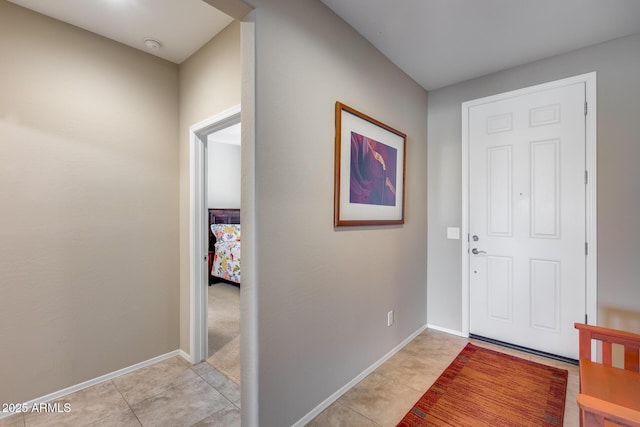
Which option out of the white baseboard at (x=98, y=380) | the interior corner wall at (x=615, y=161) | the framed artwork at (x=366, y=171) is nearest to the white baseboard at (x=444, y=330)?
the interior corner wall at (x=615, y=161)

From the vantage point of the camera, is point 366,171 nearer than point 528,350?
Yes

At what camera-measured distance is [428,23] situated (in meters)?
2.05

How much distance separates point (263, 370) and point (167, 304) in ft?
4.87

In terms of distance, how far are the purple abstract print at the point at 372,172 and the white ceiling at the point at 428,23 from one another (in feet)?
2.61

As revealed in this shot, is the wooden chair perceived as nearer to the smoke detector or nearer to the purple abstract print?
the purple abstract print

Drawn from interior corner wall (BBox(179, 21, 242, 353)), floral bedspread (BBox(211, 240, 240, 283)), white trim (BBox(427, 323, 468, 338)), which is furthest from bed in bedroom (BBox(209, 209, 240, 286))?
white trim (BBox(427, 323, 468, 338))

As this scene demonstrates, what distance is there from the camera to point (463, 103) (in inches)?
115

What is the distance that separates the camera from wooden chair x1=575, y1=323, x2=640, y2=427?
38.5 inches

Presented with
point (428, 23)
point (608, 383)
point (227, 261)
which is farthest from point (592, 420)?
point (227, 261)

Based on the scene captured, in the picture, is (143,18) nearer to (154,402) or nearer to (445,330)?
(154,402)

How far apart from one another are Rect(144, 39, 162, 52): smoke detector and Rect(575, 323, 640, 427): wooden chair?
10.5 feet

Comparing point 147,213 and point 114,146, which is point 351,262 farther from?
point 114,146

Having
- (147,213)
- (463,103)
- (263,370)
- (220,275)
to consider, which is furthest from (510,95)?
(220,275)

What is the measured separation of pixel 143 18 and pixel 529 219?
342cm
